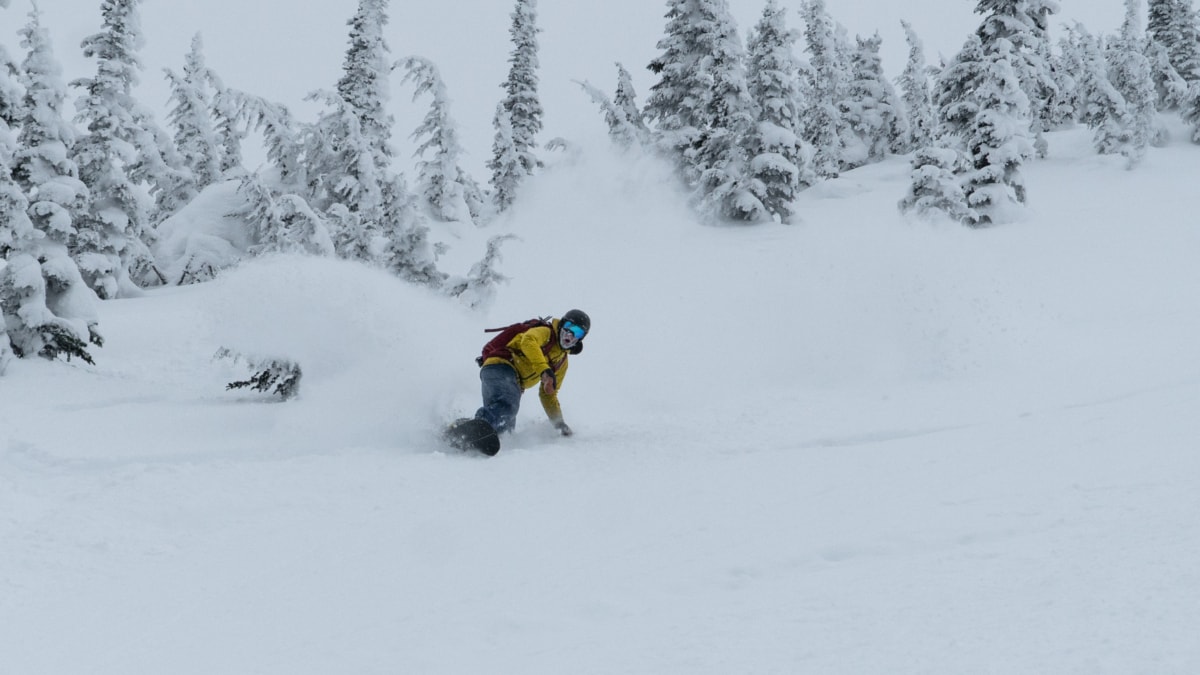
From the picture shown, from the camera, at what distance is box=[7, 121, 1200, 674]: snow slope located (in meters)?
3.56

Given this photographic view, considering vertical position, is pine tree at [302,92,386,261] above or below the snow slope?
above

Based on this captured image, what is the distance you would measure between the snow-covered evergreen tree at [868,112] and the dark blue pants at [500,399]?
41605mm

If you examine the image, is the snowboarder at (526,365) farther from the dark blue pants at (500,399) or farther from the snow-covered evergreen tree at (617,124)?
the snow-covered evergreen tree at (617,124)

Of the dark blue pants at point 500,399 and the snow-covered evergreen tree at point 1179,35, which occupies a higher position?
the snow-covered evergreen tree at point 1179,35

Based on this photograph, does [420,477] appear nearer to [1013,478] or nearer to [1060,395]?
[1013,478]

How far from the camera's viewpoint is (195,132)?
3784 centimetres

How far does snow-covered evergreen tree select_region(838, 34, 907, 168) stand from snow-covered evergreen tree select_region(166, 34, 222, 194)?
106 ft

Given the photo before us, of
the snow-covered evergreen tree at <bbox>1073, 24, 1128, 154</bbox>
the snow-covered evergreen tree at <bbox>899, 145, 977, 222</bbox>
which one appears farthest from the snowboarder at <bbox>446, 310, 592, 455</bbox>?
the snow-covered evergreen tree at <bbox>1073, 24, 1128, 154</bbox>

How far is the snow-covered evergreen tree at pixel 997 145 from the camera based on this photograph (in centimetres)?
2562

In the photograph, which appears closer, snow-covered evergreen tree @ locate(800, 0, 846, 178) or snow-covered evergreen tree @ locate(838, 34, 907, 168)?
snow-covered evergreen tree @ locate(800, 0, 846, 178)

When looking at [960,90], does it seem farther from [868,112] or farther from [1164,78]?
[1164,78]

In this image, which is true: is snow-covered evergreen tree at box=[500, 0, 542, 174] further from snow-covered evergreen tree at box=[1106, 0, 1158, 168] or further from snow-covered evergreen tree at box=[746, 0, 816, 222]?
snow-covered evergreen tree at box=[1106, 0, 1158, 168]

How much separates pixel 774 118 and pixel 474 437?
24.7m

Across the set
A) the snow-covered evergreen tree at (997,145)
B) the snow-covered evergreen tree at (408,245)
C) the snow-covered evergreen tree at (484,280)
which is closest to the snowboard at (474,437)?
the snow-covered evergreen tree at (484,280)
